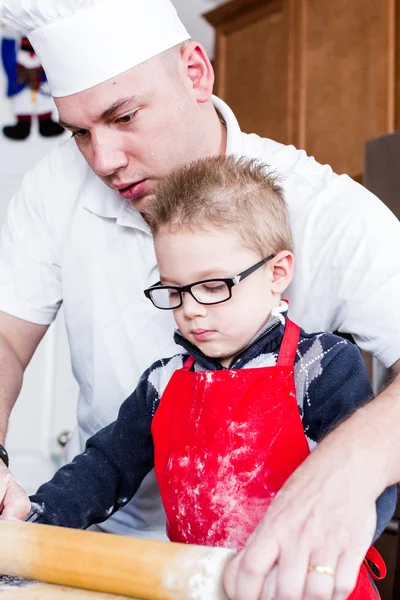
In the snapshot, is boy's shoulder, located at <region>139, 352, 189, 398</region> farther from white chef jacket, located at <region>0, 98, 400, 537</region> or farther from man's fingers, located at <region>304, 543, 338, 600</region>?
man's fingers, located at <region>304, 543, 338, 600</region>

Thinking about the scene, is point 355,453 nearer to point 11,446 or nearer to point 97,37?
point 97,37

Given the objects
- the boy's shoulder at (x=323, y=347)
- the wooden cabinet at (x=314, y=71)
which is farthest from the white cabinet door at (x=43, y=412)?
the boy's shoulder at (x=323, y=347)

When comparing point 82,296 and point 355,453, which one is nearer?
point 355,453

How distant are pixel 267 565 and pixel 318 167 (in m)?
0.86

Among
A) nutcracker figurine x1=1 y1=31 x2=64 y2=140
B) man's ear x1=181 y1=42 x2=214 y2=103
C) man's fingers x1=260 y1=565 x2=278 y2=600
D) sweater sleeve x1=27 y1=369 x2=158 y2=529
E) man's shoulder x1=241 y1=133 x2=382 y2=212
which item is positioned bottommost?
nutcracker figurine x1=1 y1=31 x2=64 y2=140

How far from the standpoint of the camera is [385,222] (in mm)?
1221

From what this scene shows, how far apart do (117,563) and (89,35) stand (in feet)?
3.09

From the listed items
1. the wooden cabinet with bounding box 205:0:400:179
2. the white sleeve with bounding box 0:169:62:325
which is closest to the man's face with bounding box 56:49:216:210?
the white sleeve with bounding box 0:169:62:325

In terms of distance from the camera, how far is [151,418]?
115cm

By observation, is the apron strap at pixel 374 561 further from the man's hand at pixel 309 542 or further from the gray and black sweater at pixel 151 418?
the man's hand at pixel 309 542

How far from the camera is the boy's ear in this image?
3.59 feet

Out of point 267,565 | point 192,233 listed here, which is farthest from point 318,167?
point 267,565

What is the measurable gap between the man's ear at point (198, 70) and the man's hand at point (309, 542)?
0.87m

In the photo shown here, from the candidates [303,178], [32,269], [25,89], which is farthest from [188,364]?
[25,89]
